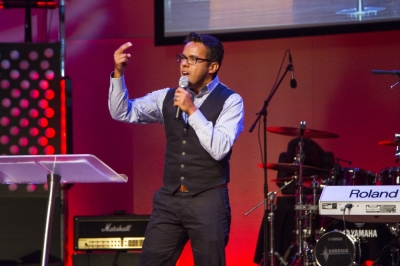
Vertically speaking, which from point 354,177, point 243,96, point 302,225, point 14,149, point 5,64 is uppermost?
point 5,64

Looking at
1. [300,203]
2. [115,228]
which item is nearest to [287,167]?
[300,203]

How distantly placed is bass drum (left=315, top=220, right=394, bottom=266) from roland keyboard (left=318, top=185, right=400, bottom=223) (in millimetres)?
1636

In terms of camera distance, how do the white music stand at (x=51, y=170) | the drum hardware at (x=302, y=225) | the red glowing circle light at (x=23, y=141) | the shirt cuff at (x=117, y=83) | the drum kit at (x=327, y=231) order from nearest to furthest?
the white music stand at (x=51, y=170)
the shirt cuff at (x=117, y=83)
the red glowing circle light at (x=23, y=141)
the drum kit at (x=327, y=231)
the drum hardware at (x=302, y=225)

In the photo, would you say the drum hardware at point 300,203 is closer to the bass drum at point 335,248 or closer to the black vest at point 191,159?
the bass drum at point 335,248

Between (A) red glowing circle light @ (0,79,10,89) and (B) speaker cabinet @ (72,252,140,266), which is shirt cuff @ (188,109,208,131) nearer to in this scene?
(B) speaker cabinet @ (72,252,140,266)

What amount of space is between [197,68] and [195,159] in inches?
16.9

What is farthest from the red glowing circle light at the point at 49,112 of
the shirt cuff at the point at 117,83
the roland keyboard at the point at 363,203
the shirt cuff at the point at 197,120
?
the shirt cuff at the point at 197,120

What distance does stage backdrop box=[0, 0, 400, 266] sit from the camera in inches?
243

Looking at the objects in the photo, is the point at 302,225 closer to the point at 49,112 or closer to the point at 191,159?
the point at 49,112

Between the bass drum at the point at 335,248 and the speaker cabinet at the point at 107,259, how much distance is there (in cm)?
149

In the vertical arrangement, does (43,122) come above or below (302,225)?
above

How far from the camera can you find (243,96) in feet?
21.0

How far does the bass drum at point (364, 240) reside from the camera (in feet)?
18.2

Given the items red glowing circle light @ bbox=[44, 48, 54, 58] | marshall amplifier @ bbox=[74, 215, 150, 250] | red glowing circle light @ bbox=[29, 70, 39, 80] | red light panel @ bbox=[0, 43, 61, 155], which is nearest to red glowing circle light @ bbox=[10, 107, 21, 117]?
red light panel @ bbox=[0, 43, 61, 155]
